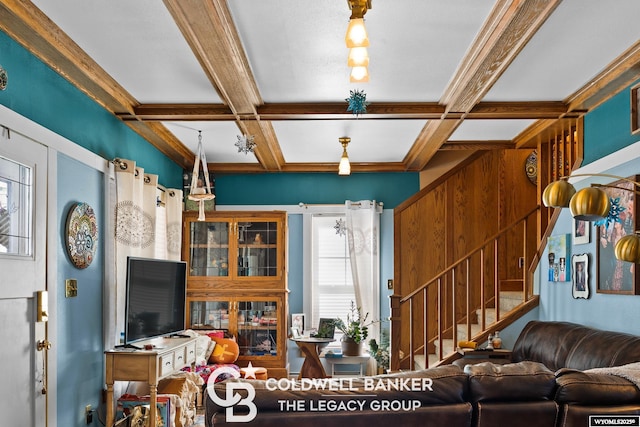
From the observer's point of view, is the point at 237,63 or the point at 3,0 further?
the point at 237,63

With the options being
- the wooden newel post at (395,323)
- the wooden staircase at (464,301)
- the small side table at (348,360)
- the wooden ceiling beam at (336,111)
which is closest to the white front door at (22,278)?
the wooden ceiling beam at (336,111)

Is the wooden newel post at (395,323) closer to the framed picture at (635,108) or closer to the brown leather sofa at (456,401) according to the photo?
the framed picture at (635,108)

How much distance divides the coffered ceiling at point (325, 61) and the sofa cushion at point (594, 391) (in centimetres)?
172

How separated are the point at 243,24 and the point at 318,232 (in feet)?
15.4

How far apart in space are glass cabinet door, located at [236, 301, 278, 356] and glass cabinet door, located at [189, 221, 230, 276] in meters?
0.49

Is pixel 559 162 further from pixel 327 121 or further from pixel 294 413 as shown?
pixel 294 413

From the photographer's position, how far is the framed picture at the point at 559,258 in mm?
5309

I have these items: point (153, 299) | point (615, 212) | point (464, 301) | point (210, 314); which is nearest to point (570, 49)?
point (615, 212)

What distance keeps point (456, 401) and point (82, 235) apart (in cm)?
293

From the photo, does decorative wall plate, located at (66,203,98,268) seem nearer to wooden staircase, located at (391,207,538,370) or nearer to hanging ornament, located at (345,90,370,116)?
→ hanging ornament, located at (345,90,370,116)

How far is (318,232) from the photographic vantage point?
7930 millimetres

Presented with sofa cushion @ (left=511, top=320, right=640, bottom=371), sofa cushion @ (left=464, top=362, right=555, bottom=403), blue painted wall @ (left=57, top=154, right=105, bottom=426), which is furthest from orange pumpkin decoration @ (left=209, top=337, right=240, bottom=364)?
sofa cushion @ (left=464, top=362, right=555, bottom=403)

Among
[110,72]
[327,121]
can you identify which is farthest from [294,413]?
[327,121]

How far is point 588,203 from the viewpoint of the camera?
125 inches
